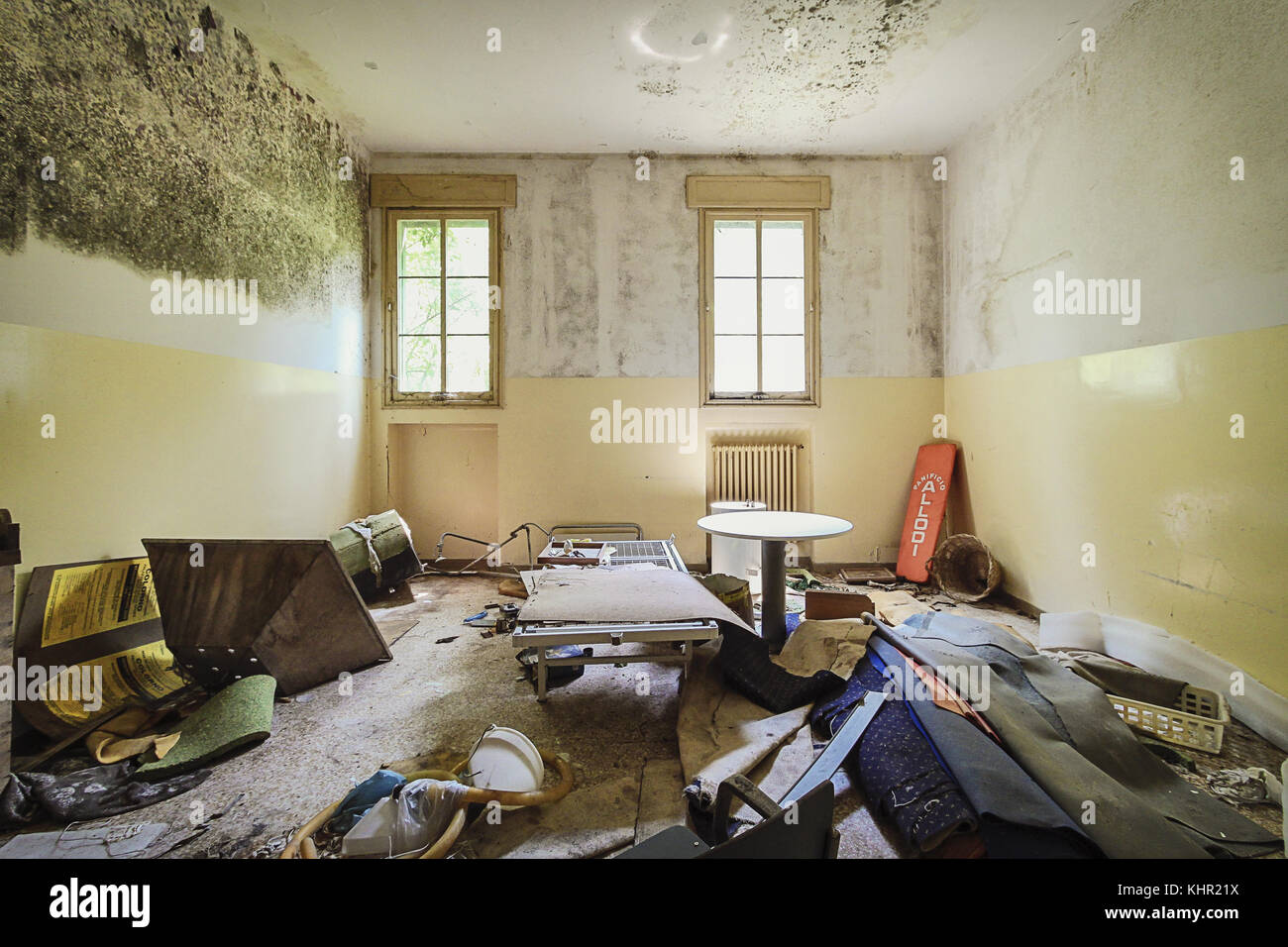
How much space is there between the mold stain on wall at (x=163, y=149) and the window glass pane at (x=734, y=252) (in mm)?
2891

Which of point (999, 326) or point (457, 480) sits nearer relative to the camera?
point (999, 326)

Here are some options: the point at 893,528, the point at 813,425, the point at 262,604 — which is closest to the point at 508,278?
the point at 813,425

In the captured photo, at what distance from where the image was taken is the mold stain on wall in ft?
6.32

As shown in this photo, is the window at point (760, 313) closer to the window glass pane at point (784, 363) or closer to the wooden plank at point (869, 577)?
the window glass pane at point (784, 363)

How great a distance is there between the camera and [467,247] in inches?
174

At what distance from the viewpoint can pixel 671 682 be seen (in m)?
2.42

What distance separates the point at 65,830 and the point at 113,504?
1285 millimetres

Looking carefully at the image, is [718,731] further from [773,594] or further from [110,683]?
[110,683]

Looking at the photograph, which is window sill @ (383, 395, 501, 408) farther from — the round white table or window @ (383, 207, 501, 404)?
the round white table

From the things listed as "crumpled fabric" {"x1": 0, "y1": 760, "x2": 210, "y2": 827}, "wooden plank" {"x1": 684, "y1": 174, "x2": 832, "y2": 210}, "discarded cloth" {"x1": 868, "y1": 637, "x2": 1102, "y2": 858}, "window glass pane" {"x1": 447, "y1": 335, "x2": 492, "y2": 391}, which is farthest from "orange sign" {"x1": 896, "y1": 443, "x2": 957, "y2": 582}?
"crumpled fabric" {"x1": 0, "y1": 760, "x2": 210, "y2": 827}

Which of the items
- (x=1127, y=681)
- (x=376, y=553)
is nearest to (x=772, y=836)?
(x=1127, y=681)

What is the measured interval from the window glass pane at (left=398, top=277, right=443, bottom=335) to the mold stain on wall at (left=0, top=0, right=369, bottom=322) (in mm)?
649

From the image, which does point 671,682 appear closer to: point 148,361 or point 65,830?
point 65,830

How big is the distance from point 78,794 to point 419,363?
3371 mm
